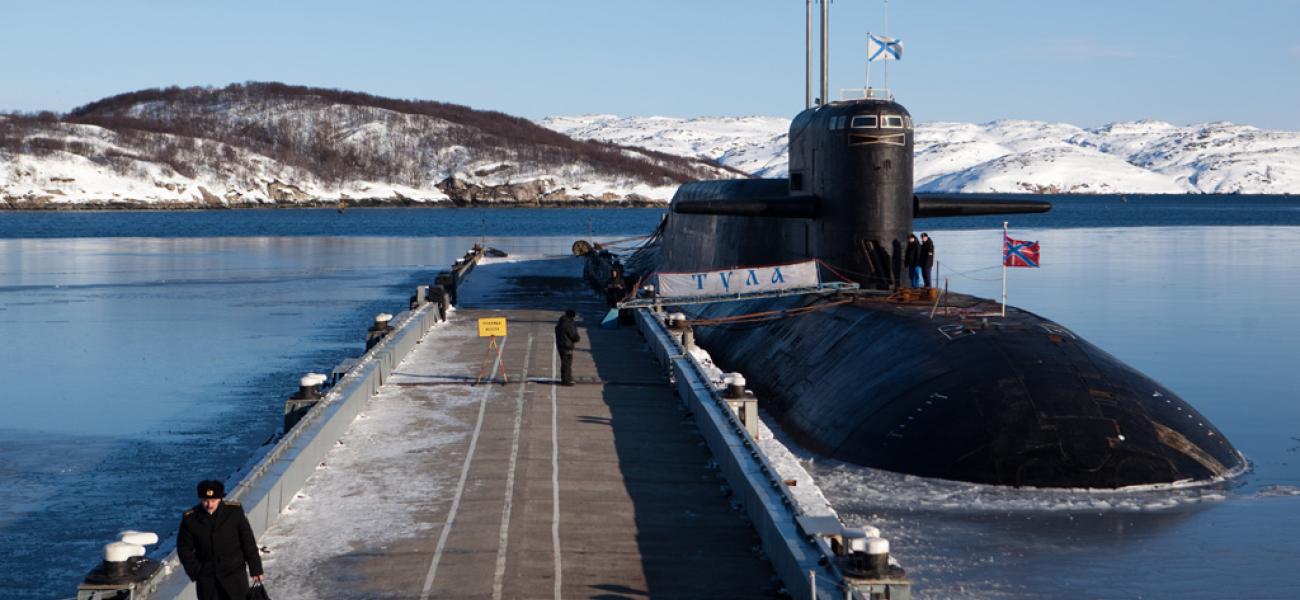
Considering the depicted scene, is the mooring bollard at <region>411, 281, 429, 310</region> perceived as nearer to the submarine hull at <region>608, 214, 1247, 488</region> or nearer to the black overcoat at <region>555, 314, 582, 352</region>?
the submarine hull at <region>608, 214, 1247, 488</region>

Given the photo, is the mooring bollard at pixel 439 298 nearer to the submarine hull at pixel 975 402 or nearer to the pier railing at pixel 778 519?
the submarine hull at pixel 975 402

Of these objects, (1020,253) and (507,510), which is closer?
(507,510)

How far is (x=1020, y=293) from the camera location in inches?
1991

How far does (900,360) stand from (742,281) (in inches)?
344

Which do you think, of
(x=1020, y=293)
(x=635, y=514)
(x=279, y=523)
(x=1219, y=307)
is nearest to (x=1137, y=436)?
(x=635, y=514)

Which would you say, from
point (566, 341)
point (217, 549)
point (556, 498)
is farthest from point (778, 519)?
point (566, 341)

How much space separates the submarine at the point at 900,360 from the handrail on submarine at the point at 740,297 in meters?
0.15

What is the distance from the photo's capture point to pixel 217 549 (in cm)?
932

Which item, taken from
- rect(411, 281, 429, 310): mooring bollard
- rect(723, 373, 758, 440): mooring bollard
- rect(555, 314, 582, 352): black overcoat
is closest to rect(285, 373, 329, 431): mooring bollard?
rect(555, 314, 582, 352): black overcoat

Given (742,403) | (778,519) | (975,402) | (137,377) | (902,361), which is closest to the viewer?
(778,519)

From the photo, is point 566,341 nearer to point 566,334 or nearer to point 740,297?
point 566,334

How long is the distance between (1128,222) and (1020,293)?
3743 inches

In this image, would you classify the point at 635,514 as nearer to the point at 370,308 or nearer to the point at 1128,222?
the point at 370,308

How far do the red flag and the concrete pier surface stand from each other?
5.87m
